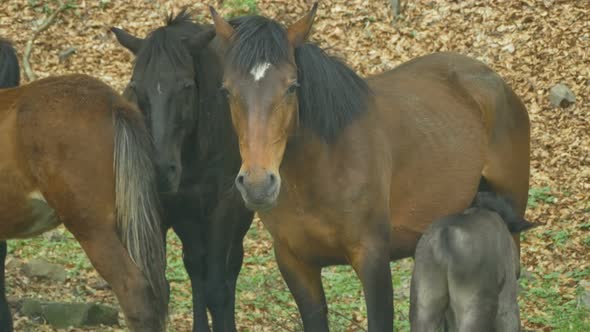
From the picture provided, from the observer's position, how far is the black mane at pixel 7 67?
329 inches

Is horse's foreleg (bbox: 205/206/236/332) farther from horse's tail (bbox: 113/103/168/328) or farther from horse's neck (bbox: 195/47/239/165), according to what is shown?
horse's tail (bbox: 113/103/168/328)

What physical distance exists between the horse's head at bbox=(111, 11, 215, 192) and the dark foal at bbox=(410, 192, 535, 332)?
1.77 m

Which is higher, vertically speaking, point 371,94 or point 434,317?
point 371,94

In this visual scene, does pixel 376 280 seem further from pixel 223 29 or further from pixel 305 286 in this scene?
pixel 223 29

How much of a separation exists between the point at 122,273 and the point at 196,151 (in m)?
1.14

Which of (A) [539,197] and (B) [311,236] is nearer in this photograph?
(B) [311,236]

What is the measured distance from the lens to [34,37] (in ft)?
44.8

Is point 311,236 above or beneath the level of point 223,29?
beneath

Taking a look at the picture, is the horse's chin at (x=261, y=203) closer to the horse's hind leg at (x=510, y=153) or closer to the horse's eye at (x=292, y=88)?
the horse's eye at (x=292, y=88)

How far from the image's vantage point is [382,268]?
6129 millimetres

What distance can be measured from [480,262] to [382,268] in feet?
1.99

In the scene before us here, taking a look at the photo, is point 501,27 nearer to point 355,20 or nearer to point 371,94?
point 355,20

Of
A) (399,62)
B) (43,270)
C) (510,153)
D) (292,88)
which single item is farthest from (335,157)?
(399,62)

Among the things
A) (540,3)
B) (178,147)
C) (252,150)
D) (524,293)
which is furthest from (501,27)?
(252,150)
